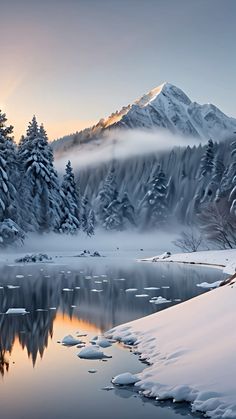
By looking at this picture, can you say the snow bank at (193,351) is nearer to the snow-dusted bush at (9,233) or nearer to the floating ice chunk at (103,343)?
the floating ice chunk at (103,343)

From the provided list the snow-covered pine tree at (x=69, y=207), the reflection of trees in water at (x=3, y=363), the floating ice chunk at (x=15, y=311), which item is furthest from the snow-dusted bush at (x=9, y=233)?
the reflection of trees in water at (x=3, y=363)

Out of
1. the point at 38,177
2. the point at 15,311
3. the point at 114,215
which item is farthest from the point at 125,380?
the point at 114,215

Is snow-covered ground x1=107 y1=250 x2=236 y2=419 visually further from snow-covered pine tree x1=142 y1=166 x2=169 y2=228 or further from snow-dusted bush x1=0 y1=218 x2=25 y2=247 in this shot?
snow-covered pine tree x1=142 y1=166 x2=169 y2=228

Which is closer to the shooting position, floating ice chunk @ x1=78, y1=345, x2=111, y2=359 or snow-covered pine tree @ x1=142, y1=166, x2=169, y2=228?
floating ice chunk @ x1=78, y1=345, x2=111, y2=359

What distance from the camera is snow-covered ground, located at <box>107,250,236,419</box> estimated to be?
7777 millimetres

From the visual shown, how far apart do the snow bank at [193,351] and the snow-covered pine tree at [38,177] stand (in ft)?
137

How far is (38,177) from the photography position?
55312 mm

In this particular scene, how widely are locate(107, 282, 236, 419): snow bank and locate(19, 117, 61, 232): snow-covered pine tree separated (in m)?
41.7

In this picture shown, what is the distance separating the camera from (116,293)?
22703 mm

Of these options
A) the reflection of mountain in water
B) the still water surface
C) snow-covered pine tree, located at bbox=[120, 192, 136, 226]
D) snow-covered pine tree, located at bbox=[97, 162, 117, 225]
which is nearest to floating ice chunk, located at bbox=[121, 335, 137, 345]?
the still water surface

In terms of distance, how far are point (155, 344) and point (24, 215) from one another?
42.6 metres

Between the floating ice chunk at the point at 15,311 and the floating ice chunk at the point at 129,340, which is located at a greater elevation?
the floating ice chunk at the point at 129,340

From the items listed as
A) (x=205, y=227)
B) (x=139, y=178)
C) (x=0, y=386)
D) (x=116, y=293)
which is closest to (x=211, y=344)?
(x=0, y=386)

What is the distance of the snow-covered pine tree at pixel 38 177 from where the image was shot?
54531 millimetres
